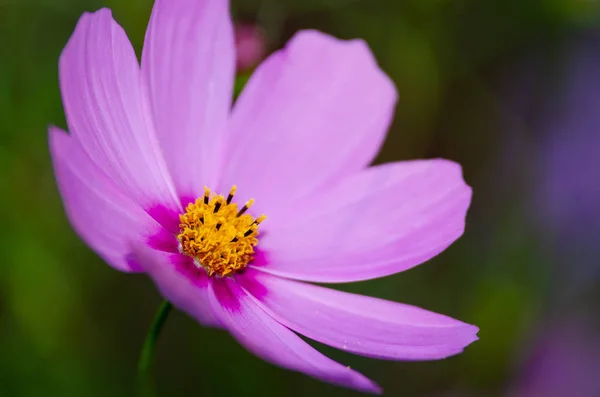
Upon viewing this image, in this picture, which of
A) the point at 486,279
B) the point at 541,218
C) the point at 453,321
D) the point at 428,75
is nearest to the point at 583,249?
the point at 541,218

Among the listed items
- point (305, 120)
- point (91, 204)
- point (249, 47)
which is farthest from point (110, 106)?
point (249, 47)

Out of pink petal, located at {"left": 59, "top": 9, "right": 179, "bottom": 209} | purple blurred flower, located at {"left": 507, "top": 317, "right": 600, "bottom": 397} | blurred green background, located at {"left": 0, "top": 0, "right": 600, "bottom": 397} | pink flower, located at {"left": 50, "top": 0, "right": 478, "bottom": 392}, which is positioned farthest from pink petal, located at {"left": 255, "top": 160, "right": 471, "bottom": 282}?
purple blurred flower, located at {"left": 507, "top": 317, "right": 600, "bottom": 397}

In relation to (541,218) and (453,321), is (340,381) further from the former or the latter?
(541,218)

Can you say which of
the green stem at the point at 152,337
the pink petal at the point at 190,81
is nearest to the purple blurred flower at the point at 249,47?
the pink petal at the point at 190,81

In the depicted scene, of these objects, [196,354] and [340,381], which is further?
[196,354]

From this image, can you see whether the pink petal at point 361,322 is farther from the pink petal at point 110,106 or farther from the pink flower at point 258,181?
the pink petal at point 110,106
